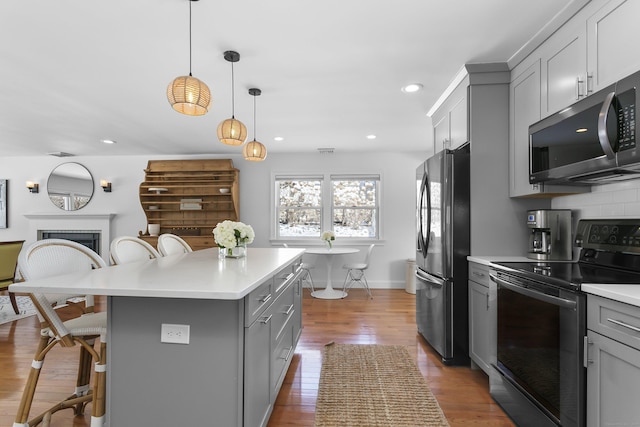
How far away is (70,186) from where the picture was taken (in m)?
6.41

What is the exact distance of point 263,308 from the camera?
176cm

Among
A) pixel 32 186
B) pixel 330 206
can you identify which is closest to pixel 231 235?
pixel 330 206

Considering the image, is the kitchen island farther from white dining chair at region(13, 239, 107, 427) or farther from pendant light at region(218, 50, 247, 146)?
pendant light at region(218, 50, 247, 146)

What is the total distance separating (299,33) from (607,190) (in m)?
2.31

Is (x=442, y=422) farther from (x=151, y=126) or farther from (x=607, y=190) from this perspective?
(x=151, y=126)

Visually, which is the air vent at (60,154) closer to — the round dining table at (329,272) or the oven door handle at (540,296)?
the round dining table at (329,272)

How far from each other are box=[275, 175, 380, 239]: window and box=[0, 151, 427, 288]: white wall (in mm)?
164

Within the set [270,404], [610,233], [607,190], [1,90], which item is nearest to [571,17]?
[607,190]

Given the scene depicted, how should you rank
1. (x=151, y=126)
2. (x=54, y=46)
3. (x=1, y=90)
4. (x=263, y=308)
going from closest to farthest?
(x=263, y=308) → (x=54, y=46) → (x=1, y=90) → (x=151, y=126)

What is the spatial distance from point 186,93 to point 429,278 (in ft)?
8.21

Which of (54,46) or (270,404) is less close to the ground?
(54,46)

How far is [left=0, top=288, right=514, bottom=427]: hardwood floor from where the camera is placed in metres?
2.07

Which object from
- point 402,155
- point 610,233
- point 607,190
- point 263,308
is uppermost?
point 402,155

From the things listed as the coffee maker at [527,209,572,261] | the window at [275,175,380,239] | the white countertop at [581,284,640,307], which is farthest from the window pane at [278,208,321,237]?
the white countertop at [581,284,640,307]
